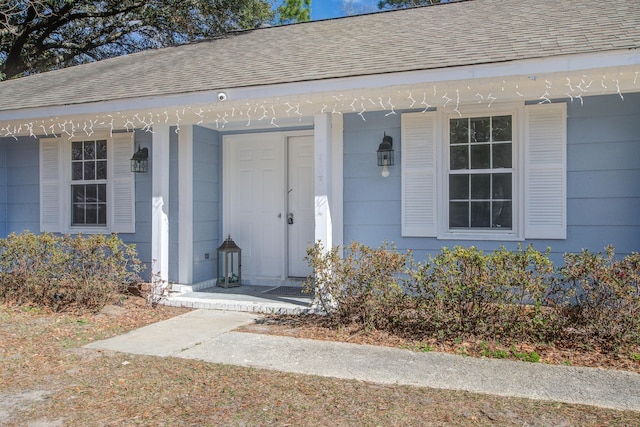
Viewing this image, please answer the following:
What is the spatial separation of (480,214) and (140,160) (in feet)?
15.4

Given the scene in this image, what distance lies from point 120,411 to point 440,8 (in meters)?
7.15

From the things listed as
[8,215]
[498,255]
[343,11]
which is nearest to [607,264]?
[498,255]

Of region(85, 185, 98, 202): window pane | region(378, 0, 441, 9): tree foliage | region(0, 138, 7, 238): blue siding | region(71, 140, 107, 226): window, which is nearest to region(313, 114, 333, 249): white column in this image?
region(71, 140, 107, 226): window

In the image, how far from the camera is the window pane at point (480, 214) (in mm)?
5930

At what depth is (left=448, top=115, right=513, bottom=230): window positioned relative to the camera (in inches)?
231

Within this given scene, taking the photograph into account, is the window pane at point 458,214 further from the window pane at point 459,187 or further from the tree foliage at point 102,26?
the tree foliage at point 102,26

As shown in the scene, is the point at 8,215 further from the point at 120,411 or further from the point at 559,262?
the point at 559,262

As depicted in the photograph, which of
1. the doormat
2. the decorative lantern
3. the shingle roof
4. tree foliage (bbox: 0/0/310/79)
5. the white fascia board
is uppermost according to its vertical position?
tree foliage (bbox: 0/0/310/79)

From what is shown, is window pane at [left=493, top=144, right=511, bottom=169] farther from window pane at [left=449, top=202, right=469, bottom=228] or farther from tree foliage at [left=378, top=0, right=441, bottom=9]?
tree foliage at [left=378, top=0, right=441, bottom=9]

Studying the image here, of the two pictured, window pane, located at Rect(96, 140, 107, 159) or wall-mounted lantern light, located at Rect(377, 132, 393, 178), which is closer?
wall-mounted lantern light, located at Rect(377, 132, 393, 178)

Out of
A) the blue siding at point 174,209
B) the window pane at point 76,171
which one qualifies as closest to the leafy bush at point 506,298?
the blue siding at point 174,209

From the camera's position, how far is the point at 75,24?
16406 millimetres

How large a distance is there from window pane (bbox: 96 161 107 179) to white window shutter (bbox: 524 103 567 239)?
589 centimetres

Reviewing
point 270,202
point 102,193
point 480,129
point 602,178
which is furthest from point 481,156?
point 102,193
